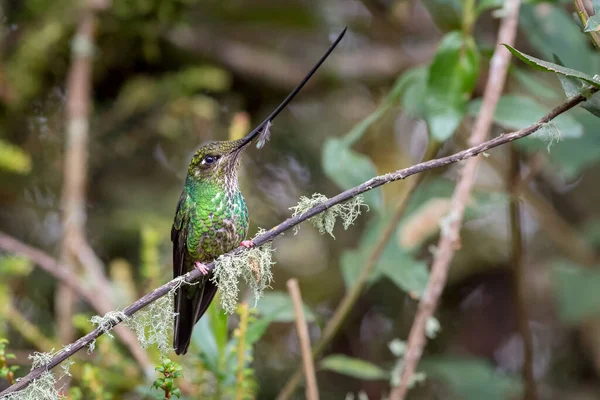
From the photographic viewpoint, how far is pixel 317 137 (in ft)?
13.3

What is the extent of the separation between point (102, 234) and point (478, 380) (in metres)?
2.00

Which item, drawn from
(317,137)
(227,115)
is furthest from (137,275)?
(317,137)

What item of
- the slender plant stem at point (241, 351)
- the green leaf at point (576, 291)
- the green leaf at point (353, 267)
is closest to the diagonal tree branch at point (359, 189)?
the slender plant stem at point (241, 351)

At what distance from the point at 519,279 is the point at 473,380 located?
579mm

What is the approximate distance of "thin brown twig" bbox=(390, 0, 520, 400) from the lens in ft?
6.56

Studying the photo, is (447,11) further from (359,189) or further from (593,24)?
(359,189)

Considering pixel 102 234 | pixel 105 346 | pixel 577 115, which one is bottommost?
pixel 105 346

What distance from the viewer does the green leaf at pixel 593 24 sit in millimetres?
1141

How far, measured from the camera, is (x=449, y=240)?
2.08 metres

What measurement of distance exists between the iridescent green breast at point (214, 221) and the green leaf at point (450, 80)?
712 millimetres

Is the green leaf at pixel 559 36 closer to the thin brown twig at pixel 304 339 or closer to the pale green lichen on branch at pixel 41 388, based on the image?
the thin brown twig at pixel 304 339

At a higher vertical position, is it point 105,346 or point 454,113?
point 454,113

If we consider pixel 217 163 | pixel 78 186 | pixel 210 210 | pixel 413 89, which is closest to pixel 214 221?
pixel 210 210

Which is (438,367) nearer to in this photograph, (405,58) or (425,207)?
(425,207)
